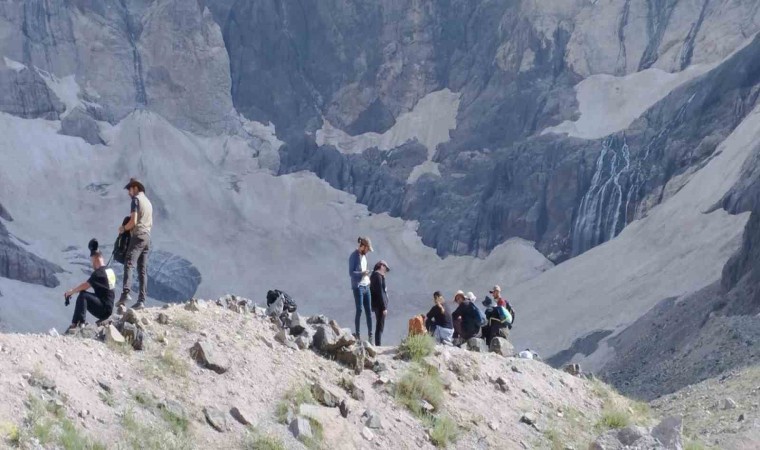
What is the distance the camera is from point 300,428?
14195 millimetres

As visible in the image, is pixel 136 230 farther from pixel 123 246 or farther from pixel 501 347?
pixel 501 347

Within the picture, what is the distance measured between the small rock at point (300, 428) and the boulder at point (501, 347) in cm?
613

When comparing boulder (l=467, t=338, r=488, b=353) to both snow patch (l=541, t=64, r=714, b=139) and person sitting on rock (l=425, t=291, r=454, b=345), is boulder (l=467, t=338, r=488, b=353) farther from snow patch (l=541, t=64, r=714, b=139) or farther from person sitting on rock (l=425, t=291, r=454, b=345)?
snow patch (l=541, t=64, r=714, b=139)

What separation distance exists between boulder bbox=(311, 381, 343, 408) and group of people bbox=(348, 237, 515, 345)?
466cm

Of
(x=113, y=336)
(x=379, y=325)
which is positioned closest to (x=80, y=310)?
(x=113, y=336)

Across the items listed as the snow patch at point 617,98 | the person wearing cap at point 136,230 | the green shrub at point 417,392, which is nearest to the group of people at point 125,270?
the person wearing cap at point 136,230

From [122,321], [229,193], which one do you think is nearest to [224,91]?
[229,193]

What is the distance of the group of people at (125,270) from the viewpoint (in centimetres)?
1566

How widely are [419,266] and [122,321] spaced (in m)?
86.1

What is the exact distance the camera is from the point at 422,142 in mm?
114688

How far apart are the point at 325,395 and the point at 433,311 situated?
5384 millimetres

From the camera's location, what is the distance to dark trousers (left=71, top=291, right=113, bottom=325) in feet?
50.7

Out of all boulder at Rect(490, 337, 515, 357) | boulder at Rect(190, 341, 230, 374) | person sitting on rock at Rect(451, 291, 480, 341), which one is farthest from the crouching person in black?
person sitting on rock at Rect(451, 291, 480, 341)

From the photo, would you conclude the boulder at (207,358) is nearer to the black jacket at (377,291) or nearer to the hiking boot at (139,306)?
the hiking boot at (139,306)
